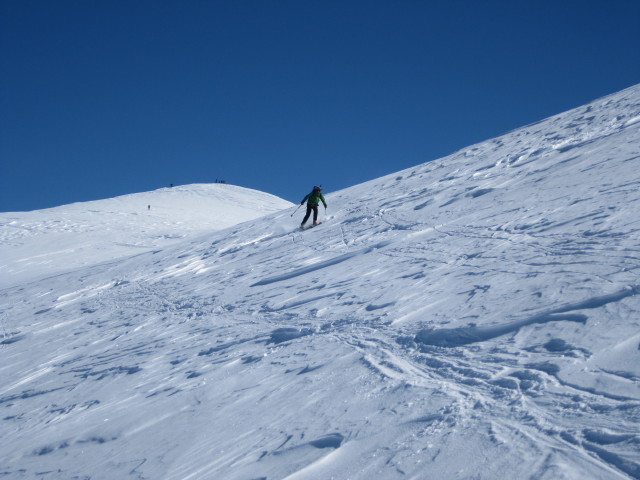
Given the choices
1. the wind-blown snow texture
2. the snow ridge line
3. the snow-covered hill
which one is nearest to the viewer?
the wind-blown snow texture

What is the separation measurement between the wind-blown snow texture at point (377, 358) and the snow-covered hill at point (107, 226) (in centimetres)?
907

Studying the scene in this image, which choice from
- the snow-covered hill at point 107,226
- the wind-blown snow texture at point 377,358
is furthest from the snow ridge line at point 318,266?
the snow-covered hill at point 107,226

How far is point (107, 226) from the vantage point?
89.4 ft

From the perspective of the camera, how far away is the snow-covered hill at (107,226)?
20484mm

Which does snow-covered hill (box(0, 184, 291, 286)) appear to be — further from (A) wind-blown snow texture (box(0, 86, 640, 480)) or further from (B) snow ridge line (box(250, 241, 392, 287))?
(B) snow ridge line (box(250, 241, 392, 287))

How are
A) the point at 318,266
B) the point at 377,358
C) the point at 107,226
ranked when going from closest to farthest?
1. the point at 377,358
2. the point at 318,266
3. the point at 107,226

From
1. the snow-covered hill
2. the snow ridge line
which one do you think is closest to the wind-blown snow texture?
the snow ridge line

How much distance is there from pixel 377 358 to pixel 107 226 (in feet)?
82.7

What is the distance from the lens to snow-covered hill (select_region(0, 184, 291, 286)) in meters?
20.5

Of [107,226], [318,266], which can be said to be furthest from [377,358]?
[107,226]

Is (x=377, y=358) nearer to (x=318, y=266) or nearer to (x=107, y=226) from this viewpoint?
(x=318, y=266)

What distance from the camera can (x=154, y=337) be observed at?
24.9 ft

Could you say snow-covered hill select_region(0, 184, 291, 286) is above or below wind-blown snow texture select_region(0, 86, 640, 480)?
above

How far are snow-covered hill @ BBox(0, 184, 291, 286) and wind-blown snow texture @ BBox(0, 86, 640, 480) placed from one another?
9.07 m
